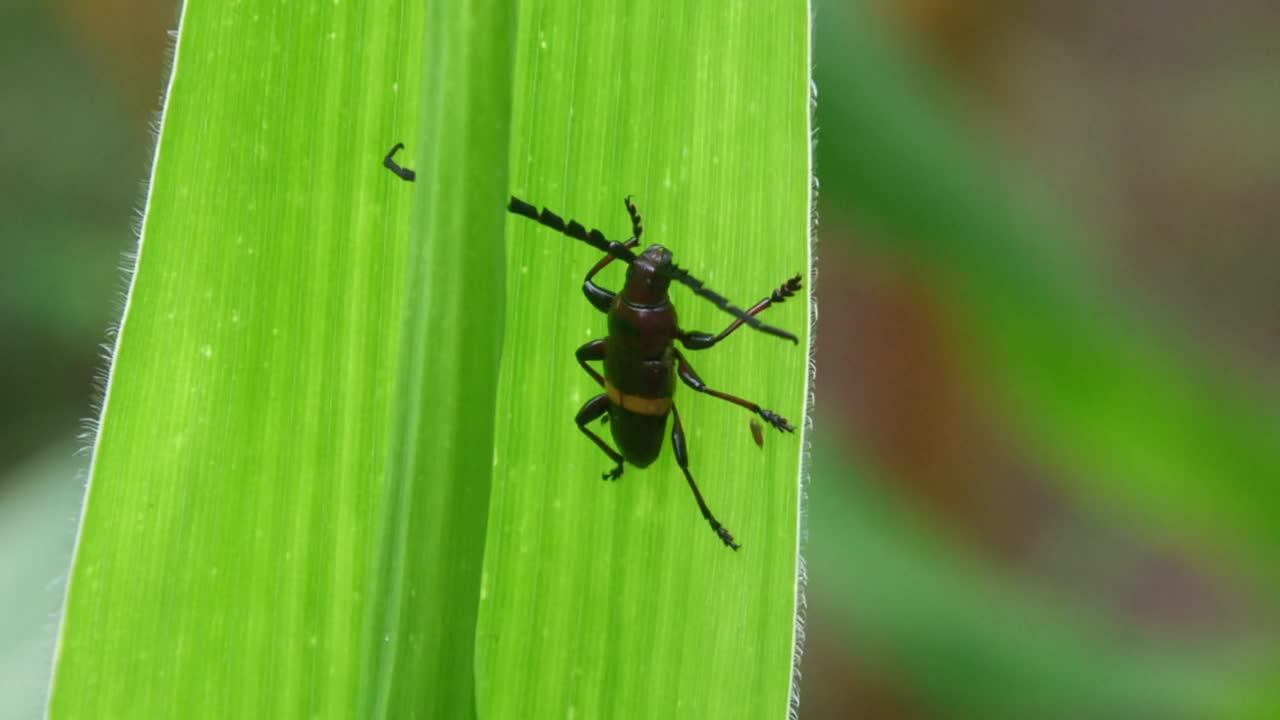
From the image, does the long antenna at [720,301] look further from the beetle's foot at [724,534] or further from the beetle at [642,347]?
the beetle's foot at [724,534]

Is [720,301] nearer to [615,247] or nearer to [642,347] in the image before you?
[615,247]

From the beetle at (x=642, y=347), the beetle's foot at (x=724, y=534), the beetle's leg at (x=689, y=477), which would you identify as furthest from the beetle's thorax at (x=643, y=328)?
the beetle's foot at (x=724, y=534)

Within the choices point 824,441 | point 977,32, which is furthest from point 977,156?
point 824,441

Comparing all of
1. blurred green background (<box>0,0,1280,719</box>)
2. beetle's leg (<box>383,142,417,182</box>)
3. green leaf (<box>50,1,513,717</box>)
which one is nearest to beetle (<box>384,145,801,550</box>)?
beetle's leg (<box>383,142,417,182</box>)

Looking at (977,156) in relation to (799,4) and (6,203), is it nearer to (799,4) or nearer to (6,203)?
(799,4)

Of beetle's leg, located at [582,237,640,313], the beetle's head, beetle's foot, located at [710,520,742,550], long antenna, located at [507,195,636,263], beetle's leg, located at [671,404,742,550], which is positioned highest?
the beetle's head

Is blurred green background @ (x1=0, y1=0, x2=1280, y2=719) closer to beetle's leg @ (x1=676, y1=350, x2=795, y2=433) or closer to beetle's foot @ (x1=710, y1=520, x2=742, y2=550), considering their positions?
beetle's leg @ (x1=676, y1=350, x2=795, y2=433)

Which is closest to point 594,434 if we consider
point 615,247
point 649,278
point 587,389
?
point 587,389
